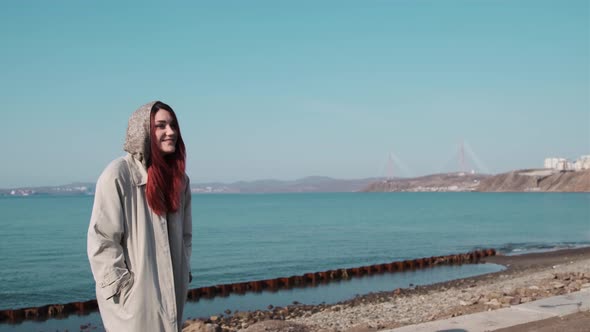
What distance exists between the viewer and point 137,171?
→ 3.02 meters

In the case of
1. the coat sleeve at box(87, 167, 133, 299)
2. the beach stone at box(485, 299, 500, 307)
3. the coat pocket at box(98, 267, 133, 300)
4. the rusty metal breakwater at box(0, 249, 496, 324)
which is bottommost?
the rusty metal breakwater at box(0, 249, 496, 324)

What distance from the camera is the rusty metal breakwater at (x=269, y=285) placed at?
52.5ft

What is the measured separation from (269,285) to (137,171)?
17367 millimetres

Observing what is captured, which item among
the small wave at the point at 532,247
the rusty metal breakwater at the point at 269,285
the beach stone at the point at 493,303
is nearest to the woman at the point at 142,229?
the beach stone at the point at 493,303

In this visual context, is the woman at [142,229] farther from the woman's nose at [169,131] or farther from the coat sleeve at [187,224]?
the coat sleeve at [187,224]

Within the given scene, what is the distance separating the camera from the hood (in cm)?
304

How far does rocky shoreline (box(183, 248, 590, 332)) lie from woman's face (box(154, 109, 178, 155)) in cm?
563

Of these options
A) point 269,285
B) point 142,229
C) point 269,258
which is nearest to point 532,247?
point 269,258

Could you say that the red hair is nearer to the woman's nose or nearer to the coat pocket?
the woman's nose

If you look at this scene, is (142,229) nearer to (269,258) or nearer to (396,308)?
(396,308)

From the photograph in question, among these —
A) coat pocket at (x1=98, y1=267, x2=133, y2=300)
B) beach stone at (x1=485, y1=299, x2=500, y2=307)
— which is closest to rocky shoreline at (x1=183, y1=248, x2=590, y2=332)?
beach stone at (x1=485, y1=299, x2=500, y2=307)

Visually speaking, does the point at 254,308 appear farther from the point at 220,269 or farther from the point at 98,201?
the point at 98,201

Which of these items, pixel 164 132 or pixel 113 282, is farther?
pixel 164 132

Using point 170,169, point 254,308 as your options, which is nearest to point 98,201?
point 170,169
